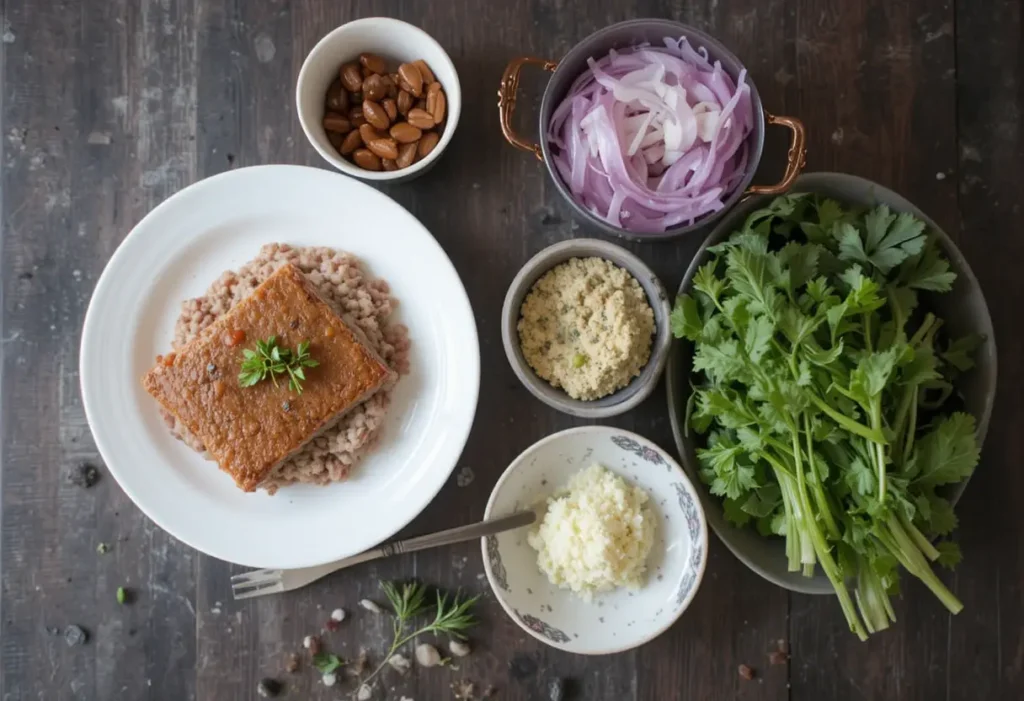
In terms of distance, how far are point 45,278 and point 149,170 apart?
0.34m

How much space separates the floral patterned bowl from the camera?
1.60 metres

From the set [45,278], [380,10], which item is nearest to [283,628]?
[45,278]

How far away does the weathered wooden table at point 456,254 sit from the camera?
1.73m

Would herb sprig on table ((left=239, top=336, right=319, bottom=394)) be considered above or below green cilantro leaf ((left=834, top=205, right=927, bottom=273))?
below

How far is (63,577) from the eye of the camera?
1748mm

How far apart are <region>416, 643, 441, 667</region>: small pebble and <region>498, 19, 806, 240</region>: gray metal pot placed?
1.00 m

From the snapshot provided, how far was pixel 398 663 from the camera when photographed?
173cm

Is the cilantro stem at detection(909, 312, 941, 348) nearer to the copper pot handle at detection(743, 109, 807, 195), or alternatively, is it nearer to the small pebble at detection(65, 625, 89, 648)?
the copper pot handle at detection(743, 109, 807, 195)

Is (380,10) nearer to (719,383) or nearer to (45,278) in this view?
(45,278)

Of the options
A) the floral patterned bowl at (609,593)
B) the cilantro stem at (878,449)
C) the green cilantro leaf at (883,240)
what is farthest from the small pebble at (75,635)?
the green cilantro leaf at (883,240)

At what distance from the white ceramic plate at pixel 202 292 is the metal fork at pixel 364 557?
56 mm

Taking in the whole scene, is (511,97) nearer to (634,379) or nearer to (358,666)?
Answer: (634,379)

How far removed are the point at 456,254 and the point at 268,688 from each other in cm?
105

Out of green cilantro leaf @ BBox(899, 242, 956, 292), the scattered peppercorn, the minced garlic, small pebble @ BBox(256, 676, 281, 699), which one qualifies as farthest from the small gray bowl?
the scattered peppercorn
